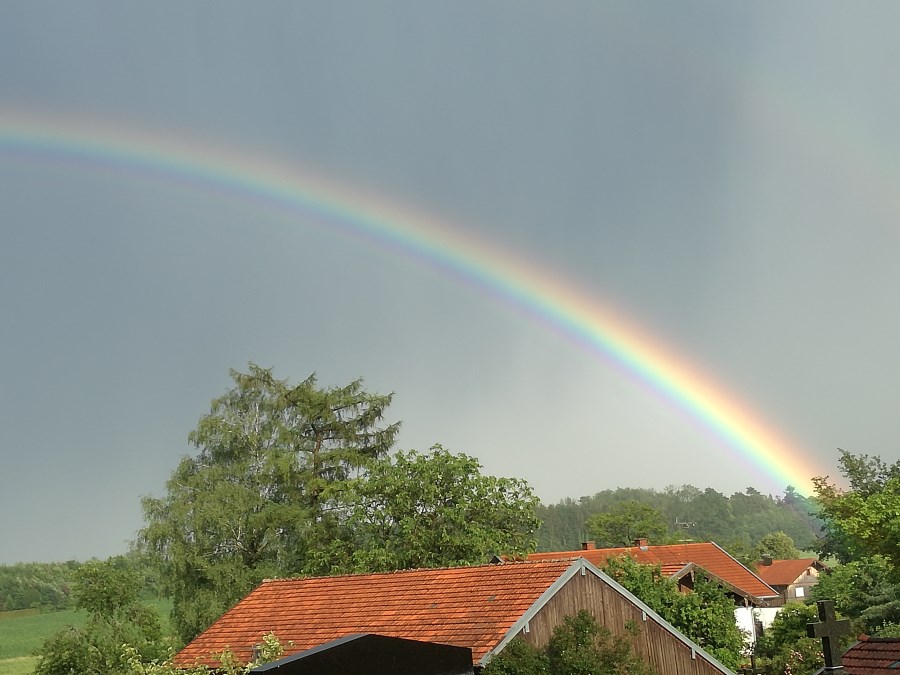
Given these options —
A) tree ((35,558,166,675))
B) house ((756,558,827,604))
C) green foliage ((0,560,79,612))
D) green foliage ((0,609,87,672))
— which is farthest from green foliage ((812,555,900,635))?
green foliage ((0,560,79,612))

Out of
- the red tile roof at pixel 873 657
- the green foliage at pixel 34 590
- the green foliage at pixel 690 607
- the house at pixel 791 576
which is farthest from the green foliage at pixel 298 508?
the green foliage at pixel 34 590

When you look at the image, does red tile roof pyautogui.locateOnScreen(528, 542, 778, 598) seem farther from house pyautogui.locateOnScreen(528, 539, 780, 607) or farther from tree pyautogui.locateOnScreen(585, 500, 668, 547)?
tree pyautogui.locateOnScreen(585, 500, 668, 547)

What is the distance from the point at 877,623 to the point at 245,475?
32.8 meters

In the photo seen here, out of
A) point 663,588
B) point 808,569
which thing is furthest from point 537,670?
point 808,569

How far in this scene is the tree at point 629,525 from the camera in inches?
3895

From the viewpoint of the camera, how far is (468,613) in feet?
68.2

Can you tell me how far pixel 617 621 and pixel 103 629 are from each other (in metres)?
17.1

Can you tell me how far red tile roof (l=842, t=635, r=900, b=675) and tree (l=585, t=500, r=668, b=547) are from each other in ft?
272

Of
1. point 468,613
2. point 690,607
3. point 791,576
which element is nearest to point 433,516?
point 690,607

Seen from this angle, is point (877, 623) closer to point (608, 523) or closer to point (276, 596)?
point (276, 596)

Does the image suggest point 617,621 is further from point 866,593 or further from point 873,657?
point 866,593

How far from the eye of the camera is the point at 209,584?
44.2 meters

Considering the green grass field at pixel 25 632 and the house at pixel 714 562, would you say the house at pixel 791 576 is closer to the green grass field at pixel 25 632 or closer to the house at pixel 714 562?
the house at pixel 714 562

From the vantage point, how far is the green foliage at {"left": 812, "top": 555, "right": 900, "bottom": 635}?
146 ft
